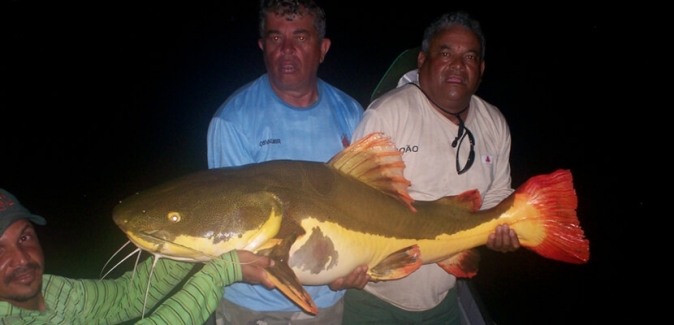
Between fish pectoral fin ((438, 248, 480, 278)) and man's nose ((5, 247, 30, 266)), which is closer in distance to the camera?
man's nose ((5, 247, 30, 266))

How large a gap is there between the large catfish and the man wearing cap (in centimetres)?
11

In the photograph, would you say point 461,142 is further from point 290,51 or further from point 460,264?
point 290,51

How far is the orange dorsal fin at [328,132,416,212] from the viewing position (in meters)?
2.09

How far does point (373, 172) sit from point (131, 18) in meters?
37.3

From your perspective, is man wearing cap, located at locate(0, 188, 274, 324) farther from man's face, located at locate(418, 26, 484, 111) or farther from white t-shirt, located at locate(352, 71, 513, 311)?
man's face, located at locate(418, 26, 484, 111)

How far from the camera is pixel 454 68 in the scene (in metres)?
2.42

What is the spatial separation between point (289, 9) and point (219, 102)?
18676 mm

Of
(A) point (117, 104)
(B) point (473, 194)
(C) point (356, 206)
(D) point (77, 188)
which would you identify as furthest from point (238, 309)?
(A) point (117, 104)

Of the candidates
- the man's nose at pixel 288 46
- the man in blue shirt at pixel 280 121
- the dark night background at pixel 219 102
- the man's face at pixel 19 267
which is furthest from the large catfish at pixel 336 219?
the dark night background at pixel 219 102

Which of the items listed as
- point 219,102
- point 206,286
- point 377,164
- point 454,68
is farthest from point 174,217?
point 219,102

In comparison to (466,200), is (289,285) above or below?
below

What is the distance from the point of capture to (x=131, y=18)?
33.3 meters

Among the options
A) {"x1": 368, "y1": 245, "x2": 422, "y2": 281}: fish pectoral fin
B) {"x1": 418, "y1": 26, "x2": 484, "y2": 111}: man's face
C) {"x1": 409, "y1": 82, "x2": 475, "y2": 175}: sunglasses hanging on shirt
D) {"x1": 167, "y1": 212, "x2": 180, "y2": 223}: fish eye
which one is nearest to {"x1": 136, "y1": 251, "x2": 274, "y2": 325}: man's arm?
{"x1": 167, "y1": 212, "x2": 180, "y2": 223}: fish eye

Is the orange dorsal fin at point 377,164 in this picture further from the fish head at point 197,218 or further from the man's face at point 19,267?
the man's face at point 19,267
